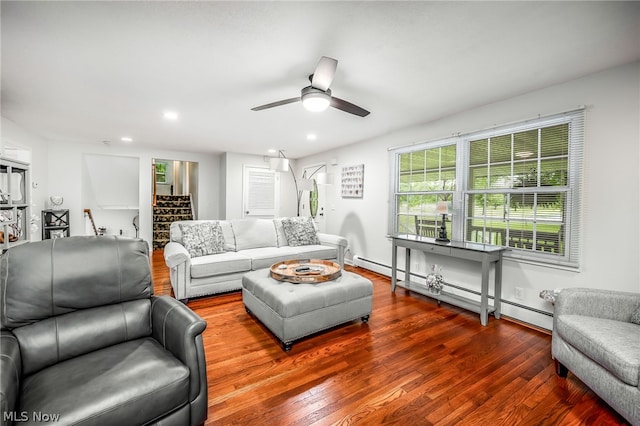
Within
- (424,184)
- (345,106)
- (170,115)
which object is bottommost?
(424,184)

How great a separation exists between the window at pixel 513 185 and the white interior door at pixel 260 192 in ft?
12.8

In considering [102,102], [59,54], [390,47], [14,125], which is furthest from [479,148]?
[14,125]

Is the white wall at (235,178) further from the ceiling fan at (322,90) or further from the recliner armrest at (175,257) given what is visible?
the ceiling fan at (322,90)

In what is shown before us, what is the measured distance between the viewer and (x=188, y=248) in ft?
11.9

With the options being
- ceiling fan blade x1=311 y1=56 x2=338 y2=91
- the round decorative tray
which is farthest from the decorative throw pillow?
ceiling fan blade x1=311 y1=56 x2=338 y2=91

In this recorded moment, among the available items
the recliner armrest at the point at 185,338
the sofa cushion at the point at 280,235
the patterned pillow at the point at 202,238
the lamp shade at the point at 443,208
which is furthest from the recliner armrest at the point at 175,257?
the lamp shade at the point at 443,208

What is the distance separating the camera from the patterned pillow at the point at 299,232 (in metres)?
4.55

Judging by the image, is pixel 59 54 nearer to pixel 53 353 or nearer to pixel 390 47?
pixel 53 353

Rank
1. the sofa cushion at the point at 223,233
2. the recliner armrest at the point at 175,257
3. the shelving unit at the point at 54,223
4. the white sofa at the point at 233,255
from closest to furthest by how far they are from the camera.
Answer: the recliner armrest at the point at 175,257 < the white sofa at the point at 233,255 < the sofa cushion at the point at 223,233 < the shelving unit at the point at 54,223

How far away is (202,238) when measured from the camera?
379 cm

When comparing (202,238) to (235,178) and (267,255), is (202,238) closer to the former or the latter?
(267,255)

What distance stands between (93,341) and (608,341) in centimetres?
292

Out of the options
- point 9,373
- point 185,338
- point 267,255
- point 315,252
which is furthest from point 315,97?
point 315,252

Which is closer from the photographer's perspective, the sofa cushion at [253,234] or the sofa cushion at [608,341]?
the sofa cushion at [608,341]
